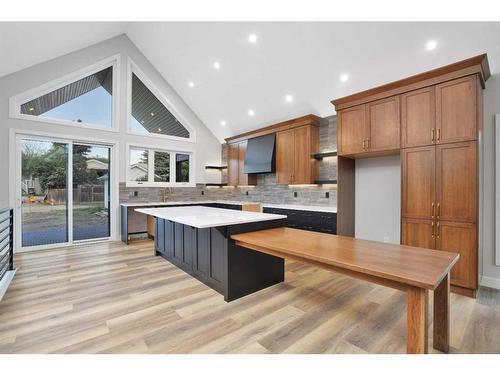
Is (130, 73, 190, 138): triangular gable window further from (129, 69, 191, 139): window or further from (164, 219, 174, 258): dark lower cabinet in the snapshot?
(164, 219, 174, 258): dark lower cabinet

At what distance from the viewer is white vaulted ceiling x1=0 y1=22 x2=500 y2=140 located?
116 inches

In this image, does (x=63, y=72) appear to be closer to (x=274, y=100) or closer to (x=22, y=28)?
(x=22, y=28)

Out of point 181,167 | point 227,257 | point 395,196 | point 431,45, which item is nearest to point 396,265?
point 227,257

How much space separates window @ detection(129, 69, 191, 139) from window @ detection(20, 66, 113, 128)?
511 mm

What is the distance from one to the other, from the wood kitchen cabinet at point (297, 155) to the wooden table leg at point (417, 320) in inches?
134

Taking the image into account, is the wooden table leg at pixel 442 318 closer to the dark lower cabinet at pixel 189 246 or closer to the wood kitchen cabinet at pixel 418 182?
the wood kitchen cabinet at pixel 418 182

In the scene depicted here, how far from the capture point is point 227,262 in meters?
2.52

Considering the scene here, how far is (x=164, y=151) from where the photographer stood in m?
6.25

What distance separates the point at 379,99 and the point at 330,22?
122cm

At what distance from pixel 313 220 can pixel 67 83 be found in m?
5.40

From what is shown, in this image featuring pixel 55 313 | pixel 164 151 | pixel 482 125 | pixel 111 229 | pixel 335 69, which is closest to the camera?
pixel 55 313

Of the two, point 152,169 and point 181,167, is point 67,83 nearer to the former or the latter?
point 152,169

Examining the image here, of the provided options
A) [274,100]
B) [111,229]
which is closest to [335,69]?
[274,100]

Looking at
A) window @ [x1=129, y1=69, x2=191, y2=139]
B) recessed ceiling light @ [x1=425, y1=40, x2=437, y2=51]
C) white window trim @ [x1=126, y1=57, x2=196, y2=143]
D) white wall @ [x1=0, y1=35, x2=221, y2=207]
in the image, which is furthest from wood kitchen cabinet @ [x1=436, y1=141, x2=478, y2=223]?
window @ [x1=129, y1=69, x2=191, y2=139]
